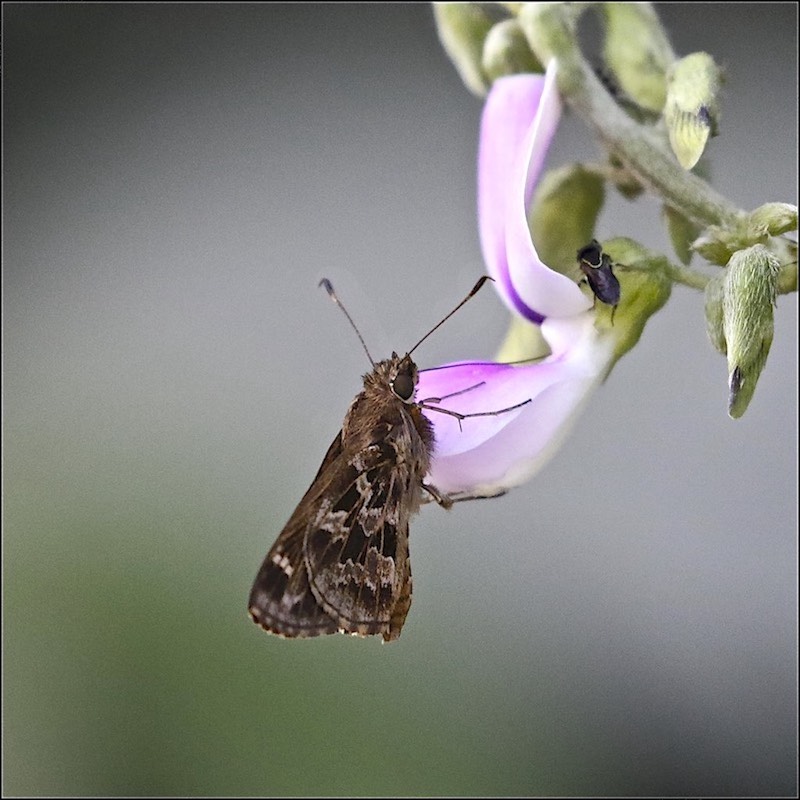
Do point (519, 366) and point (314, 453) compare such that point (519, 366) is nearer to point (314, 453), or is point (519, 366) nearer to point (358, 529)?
point (358, 529)

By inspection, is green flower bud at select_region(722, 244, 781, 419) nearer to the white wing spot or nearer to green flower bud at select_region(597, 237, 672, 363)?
green flower bud at select_region(597, 237, 672, 363)

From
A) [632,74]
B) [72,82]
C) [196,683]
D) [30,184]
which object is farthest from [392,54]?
[632,74]

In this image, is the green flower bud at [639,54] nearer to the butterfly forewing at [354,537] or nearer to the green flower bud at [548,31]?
the green flower bud at [548,31]

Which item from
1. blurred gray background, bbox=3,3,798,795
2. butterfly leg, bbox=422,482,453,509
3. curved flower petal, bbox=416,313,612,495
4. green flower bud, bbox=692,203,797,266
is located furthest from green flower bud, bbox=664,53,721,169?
blurred gray background, bbox=3,3,798,795

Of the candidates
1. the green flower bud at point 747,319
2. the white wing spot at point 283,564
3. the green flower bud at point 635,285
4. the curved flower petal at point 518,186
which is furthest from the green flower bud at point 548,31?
the white wing spot at point 283,564

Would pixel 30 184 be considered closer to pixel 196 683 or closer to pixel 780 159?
pixel 196 683
